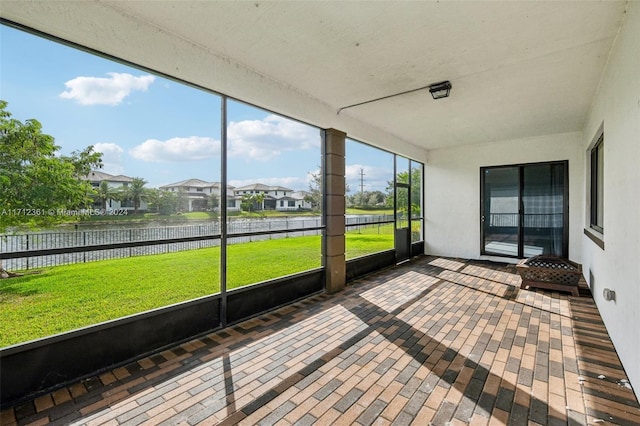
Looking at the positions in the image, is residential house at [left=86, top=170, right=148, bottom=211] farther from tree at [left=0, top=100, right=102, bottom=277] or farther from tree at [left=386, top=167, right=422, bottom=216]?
tree at [left=386, top=167, right=422, bottom=216]

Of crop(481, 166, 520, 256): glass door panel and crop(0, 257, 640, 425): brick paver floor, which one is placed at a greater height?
crop(481, 166, 520, 256): glass door panel

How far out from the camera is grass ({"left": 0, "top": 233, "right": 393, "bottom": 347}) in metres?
2.53

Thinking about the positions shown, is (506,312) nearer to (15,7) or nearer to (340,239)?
(340,239)

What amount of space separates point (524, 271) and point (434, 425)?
12.7 feet

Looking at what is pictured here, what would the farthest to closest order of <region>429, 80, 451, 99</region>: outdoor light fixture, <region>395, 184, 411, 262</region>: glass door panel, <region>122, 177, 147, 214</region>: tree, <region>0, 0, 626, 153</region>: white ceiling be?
<region>395, 184, 411, 262</region>: glass door panel
<region>429, 80, 451, 99</region>: outdoor light fixture
<region>122, 177, 147, 214</region>: tree
<region>0, 0, 626, 153</region>: white ceiling

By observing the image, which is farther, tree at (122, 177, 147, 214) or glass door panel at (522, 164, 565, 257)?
glass door panel at (522, 164, 565, 257)

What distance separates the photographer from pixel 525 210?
664 centimetres

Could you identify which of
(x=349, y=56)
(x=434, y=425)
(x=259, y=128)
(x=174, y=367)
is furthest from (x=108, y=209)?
(x=434, y=425)

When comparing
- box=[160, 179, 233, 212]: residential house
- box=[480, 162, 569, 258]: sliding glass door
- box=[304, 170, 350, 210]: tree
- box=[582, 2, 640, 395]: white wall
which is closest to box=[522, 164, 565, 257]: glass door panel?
box=[480, 162, 569, 258]: sliding glass door

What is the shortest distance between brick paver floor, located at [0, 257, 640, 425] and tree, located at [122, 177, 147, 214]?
1.39 m

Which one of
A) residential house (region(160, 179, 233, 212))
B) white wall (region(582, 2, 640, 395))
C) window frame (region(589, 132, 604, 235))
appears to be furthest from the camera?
window frame (region(589, 132, 604, 235))

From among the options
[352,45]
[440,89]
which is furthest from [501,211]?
[352,45]

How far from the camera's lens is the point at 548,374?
2.32 m

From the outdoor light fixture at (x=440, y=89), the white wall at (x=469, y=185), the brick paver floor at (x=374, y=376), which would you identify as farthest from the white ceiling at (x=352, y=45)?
the brick paver floor at (x=374, y=376)
